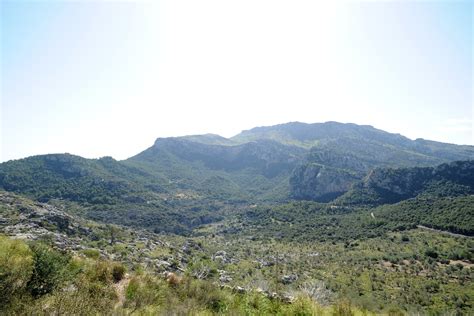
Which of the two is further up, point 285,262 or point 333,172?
point 333,172

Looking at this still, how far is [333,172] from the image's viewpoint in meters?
135

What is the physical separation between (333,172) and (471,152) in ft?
429

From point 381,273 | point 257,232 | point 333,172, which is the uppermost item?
point 333,172

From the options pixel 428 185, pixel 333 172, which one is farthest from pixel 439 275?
pixel 333 172

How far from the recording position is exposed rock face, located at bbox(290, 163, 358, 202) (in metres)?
132

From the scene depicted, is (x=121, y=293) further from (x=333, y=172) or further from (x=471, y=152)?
(x=471, y=152)

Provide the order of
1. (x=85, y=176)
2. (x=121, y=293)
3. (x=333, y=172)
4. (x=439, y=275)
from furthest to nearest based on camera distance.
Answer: (x=333, y=172), (x=85, y=176), (x=439, y=275), (x=121, y=293)

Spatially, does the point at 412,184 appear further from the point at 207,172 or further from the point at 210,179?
the point at 207,172

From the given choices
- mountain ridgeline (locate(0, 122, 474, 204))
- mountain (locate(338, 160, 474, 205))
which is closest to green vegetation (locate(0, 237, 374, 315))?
mountain ridgeline (locate(0, 122, 474, 204))

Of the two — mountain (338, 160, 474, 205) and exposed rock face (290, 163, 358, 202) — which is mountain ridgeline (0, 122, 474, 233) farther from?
exposed rock face (290, 163, 358, 202)

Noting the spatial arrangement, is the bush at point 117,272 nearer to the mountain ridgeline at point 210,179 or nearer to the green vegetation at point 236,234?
the green vegetation at point 236,234

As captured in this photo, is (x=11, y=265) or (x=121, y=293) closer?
(x=11, y=265)

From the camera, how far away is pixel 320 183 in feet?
449

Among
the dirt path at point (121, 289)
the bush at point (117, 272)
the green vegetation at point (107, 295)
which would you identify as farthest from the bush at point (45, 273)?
the bush at point (117, 272)
